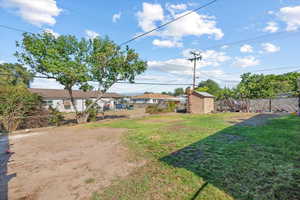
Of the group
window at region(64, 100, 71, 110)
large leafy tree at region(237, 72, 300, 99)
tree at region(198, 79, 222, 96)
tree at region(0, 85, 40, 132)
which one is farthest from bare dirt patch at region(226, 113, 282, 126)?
window at region(64, 100, 71, 110)

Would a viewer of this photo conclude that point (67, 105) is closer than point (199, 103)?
No

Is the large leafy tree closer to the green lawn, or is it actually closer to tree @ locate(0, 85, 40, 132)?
the green lawn

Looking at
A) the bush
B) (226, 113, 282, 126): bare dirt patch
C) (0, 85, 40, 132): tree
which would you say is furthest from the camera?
the bush

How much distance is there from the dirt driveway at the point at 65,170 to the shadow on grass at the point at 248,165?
1483 mm

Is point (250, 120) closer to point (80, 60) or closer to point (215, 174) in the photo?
point (215, 174)

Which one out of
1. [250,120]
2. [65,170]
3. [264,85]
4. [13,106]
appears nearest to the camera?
[65,170]

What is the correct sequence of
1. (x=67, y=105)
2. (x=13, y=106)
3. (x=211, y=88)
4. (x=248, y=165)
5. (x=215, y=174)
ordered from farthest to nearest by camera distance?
(x=211, y=88), (x=67, y=105), (x=13, y=106), (x=248, y=165), (x=215, y=174)

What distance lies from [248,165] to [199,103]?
1474 cm

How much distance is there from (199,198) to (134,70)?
35.5ft

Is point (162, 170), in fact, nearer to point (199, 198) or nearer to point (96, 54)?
point (199, 198)

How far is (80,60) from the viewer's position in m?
10.8

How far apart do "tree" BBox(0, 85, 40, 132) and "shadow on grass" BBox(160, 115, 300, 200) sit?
9892 mm

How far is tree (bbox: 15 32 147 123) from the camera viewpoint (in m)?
9.41

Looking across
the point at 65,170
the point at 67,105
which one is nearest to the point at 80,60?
the point at 65,170
